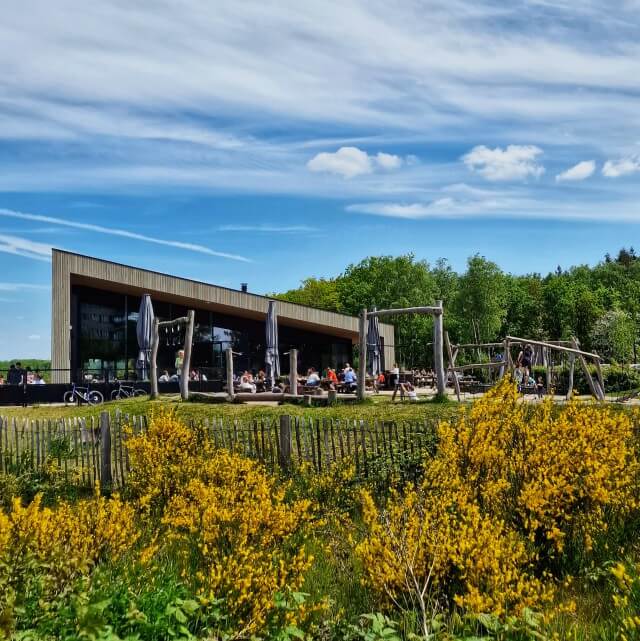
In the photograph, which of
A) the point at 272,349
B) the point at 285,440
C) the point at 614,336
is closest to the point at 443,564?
the point at 285,440

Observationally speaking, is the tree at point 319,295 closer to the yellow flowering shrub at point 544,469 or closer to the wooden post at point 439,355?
the wooden post at point 439,355

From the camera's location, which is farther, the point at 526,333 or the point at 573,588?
the point at 526,333

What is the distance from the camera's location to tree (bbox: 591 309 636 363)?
4792 centimetres

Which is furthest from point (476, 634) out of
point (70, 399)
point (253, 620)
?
point (70, 399)

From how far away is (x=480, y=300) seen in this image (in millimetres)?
64375

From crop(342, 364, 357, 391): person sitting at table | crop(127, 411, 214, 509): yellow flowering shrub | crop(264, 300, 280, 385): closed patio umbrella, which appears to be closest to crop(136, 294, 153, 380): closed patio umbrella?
crop(264, 300, 280, 385): closed patio umbrella

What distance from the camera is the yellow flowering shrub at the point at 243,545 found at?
4184 mm

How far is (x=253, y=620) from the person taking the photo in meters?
4.07

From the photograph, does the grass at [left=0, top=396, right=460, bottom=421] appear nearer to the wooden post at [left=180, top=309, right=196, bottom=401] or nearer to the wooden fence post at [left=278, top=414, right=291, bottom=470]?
the wooden post at [left=180, top=309, right=196, bottom=401]

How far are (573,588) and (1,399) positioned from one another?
19735mm

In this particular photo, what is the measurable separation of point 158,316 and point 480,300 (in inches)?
1571

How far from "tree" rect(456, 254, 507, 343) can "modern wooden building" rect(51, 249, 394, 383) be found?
103 ft

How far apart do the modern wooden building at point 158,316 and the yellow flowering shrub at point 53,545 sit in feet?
67.5

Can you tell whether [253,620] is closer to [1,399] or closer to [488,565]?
[488,565]
